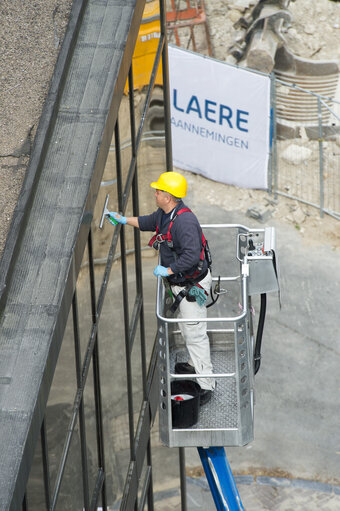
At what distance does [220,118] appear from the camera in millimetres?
23516

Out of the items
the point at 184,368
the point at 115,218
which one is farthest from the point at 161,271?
the point at 184,368

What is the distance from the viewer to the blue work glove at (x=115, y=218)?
8438 millimetres

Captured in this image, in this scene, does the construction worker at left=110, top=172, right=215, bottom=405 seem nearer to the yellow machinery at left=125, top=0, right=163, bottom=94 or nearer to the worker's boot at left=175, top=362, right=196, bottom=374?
the worker's boot at left=175, top=362, right=196, bottom=374

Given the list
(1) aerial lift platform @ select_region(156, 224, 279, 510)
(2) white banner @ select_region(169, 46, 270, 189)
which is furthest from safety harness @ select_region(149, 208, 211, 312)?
→ (2) white banner @ select_region(169, 46, 270, 189)

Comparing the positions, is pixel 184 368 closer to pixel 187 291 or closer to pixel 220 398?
pixel 220 398

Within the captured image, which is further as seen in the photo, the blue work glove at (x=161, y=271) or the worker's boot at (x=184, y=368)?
the worker's boot at (x=184, y=368)

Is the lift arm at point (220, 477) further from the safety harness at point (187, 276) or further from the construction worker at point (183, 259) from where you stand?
the safety harness at point (187, 276)

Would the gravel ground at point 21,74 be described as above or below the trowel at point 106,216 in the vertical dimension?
above

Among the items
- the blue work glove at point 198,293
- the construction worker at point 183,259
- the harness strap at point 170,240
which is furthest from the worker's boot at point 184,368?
the harness strap at point 170,240

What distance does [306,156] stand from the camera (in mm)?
24500

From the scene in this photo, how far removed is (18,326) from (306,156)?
752 inches

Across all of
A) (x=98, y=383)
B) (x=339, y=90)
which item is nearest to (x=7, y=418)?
(x=98, y=383)

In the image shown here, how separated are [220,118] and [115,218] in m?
15.5

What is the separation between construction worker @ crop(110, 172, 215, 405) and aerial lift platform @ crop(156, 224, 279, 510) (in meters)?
0.20
